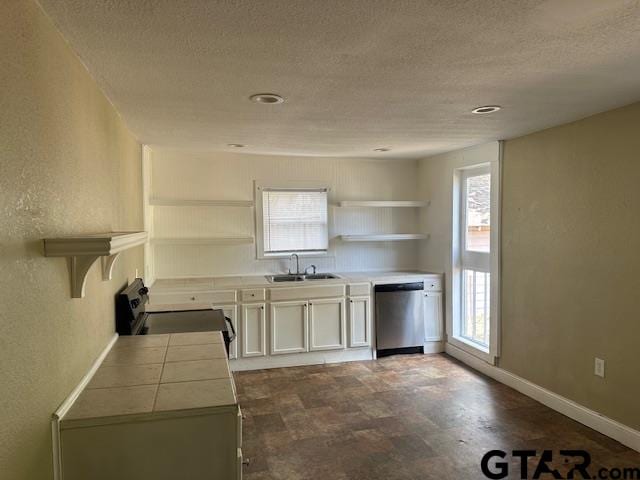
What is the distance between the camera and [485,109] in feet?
8.70

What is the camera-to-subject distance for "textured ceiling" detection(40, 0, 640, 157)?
4.57ft

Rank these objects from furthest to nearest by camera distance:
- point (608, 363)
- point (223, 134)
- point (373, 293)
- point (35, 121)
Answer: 1. point (373, 293)
2. point (223, 134)
3. point (608, 363)
4. point (35, 121)

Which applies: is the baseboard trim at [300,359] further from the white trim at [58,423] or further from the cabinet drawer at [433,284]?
the white trim at [58,423]

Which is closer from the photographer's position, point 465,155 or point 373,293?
point 465,155

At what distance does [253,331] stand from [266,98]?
2496 millimetres

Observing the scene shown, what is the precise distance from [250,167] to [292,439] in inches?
110

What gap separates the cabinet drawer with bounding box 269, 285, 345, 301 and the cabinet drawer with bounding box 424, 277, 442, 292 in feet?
3.09

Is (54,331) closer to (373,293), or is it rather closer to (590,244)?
(590,244)

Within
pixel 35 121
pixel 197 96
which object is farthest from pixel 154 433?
pixel 197 96

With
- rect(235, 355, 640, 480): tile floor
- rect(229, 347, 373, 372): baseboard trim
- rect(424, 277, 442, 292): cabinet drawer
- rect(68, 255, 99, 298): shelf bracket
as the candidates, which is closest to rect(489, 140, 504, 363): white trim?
rect(235, 355, 640, 480): tile floor

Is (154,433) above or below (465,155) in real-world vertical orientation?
below

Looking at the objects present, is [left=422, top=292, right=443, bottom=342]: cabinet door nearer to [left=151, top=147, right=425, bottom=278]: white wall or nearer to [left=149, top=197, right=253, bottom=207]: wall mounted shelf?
[left=151, top=147, right=425, bottom=278]: white wall

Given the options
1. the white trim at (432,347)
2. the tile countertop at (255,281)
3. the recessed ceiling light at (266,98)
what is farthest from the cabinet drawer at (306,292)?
the recessed ceiling light at (266,98)

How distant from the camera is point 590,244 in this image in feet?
9.67
